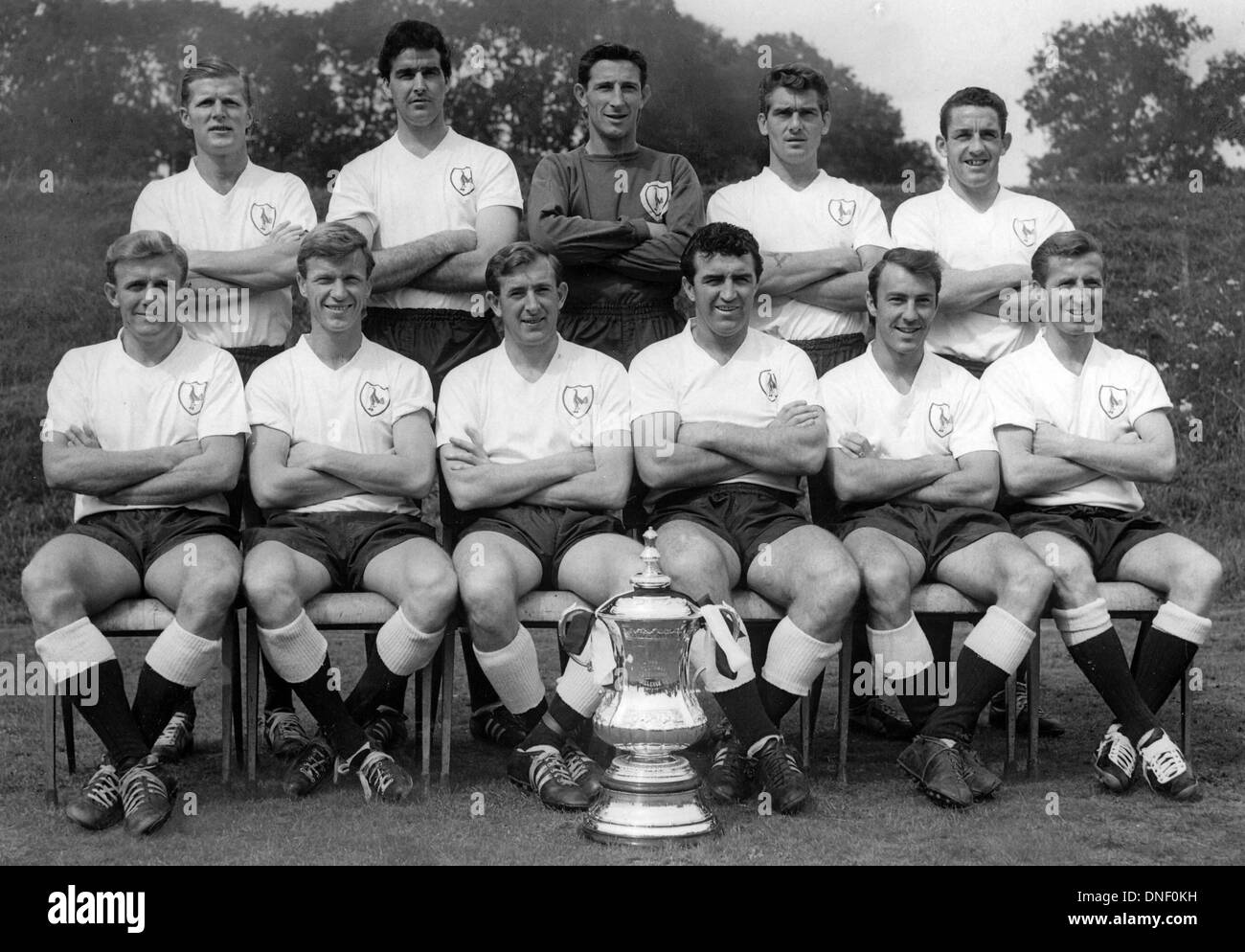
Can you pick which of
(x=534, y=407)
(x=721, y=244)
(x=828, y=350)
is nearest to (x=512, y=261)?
(x=534, y=407)

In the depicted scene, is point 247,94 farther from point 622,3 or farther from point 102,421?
point 622,3

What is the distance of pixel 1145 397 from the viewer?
498 centimetres

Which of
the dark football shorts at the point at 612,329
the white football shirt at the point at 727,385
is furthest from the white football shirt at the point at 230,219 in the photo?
the white football shirt at the point at 727,385

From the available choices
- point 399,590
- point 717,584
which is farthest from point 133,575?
point 717,584

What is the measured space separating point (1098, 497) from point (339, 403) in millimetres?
2653

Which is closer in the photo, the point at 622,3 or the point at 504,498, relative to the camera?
the point at 504,498

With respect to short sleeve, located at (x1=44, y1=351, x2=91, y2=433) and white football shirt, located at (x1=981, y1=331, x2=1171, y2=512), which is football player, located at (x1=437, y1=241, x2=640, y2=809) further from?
white football shirt, located at (x1=981, y1=331, x2=1171, y2=512)

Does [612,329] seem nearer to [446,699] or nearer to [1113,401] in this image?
[446,699]

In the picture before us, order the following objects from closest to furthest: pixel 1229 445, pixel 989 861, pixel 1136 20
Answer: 1. pixel 989 861
2. pixel 1229 445
3. pixel 1136 20

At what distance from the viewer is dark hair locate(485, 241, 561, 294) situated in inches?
193

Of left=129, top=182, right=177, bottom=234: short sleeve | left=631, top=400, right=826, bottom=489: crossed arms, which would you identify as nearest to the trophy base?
left=631, top=400, right=826, bottom=489: crossed arms

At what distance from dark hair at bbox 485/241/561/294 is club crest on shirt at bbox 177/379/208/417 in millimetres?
1054

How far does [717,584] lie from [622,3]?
10.5 metres

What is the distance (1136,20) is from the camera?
39.9ft
